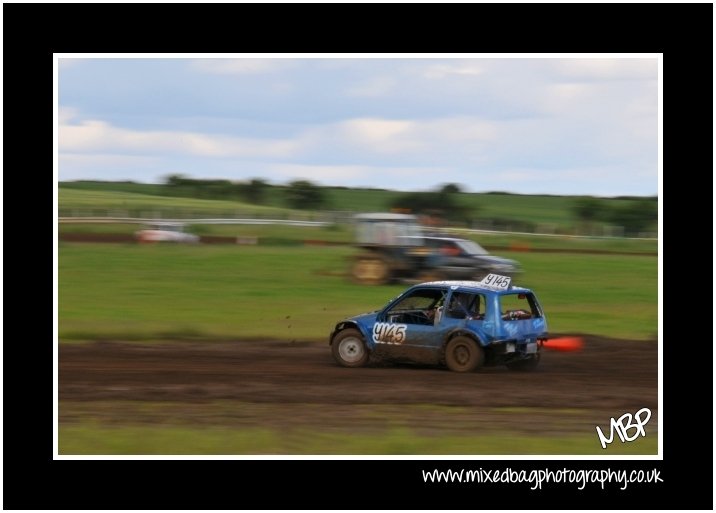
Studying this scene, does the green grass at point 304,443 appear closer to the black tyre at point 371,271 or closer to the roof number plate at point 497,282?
the roof number plate at point 497,282

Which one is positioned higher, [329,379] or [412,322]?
[412,322]

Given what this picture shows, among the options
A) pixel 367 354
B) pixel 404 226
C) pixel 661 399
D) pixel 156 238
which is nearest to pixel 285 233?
pixel 156 238

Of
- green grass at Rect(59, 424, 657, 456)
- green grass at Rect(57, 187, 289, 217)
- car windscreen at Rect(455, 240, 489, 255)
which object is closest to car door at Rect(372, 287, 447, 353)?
green grass at Rect(59, 424, 657, 456)

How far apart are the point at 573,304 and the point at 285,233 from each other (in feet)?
57.9

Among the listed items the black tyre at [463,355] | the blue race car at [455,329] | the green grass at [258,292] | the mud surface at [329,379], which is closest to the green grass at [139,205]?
the green grass at [258,292]

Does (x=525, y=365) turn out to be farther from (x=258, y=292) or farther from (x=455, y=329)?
(x=258, y=292)

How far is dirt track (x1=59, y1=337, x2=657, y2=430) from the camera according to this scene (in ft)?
38.5

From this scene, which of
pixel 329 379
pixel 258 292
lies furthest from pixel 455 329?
pixel 258 292

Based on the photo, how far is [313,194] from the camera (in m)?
50.5

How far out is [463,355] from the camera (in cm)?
1339

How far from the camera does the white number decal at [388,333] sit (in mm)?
13742

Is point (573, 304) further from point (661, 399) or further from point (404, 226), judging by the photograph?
point (661, 399)

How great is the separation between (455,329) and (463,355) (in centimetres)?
40

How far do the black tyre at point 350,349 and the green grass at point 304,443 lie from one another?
3508 millimetres
